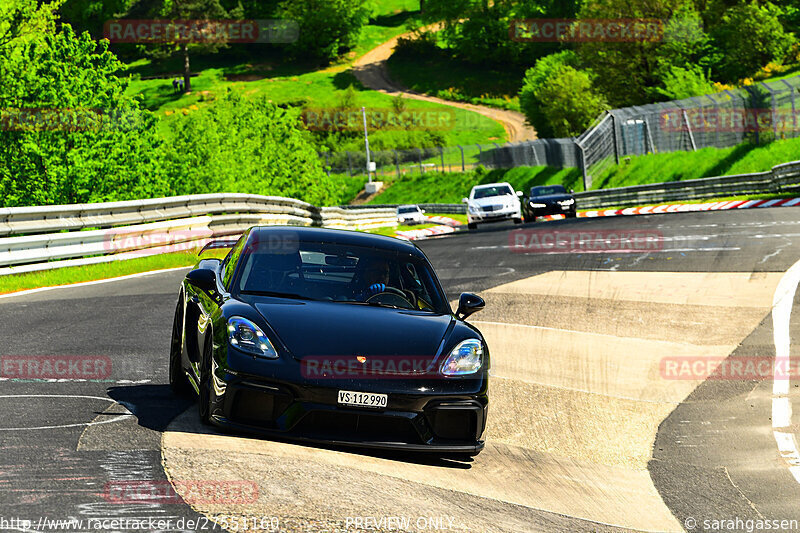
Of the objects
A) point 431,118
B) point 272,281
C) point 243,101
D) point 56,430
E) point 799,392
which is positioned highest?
point 272,281

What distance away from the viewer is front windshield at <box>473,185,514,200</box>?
34938 mm

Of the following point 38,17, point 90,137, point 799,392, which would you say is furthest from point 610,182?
point 799,392

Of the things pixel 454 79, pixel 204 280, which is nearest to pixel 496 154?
pixel 454 79

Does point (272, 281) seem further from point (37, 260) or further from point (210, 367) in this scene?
point (37, 260)

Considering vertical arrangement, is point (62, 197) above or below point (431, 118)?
above

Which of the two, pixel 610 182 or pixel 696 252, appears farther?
pixel 610 182

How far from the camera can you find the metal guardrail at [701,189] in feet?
107

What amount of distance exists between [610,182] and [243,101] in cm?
1800

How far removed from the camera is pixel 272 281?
291 inches

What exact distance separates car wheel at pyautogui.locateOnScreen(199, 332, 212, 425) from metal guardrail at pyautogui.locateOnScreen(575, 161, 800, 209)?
28.3m

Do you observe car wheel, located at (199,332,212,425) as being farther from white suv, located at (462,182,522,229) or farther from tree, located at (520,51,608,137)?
tree, located at (520,51,608,137)

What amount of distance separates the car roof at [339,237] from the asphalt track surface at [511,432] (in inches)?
57.4

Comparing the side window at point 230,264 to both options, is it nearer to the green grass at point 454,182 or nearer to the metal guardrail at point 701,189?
the metal guardrail at point 701,189

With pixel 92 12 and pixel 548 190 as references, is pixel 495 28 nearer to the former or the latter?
pixel 92 12
